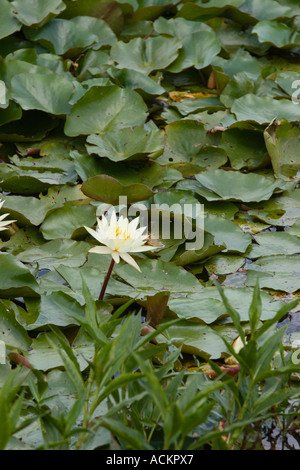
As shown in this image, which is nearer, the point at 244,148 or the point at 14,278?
the point at 14,278

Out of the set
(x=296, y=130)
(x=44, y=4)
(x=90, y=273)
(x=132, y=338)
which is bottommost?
(x=296, y=130)

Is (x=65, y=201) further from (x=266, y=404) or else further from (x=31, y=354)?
(x=266, y=404)

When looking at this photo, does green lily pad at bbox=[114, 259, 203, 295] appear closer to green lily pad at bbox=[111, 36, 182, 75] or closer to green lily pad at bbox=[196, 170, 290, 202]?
green lily pad at bbox=[196, 170, 290, 202]

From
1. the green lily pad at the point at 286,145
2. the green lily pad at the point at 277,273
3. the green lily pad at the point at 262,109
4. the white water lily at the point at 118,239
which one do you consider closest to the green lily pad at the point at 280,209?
the green lily pad at the point at 286,145

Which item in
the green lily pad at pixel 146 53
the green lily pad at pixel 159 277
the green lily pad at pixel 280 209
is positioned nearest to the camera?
the green lily pad at pixel 159 277

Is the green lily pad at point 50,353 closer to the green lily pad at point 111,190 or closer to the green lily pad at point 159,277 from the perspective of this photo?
the green lily pad at point 159,277

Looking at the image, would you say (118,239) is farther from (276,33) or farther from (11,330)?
(276,33)

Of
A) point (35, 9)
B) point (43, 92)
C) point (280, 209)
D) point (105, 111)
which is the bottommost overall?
point (280, 209)

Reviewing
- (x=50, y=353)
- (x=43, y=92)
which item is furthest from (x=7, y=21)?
(x=50, y=353)

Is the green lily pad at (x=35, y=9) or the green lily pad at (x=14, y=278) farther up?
the green lily pad at (x=35, y=9)

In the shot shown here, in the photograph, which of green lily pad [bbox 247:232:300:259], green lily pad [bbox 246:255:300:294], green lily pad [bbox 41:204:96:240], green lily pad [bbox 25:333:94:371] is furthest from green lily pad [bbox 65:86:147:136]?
green lily pad [bbox 25:333:94:371]

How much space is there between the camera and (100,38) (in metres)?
3.50

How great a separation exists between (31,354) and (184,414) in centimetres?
63
